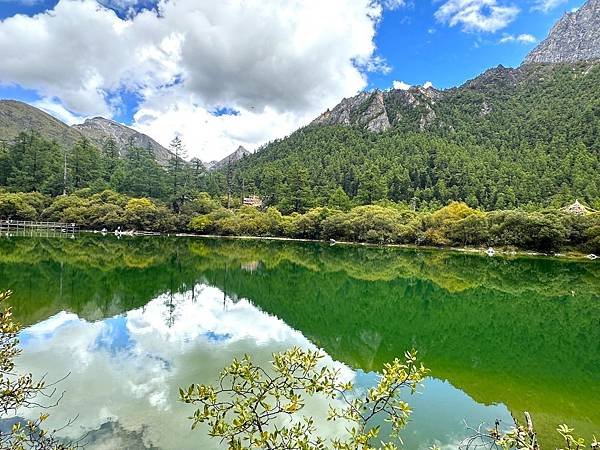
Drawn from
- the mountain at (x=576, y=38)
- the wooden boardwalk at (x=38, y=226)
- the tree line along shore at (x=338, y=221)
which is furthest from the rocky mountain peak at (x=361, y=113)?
the wooden boardwalk at (x=38, y=226)

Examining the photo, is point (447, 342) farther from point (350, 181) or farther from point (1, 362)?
point (350, 181)

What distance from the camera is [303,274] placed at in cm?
3003

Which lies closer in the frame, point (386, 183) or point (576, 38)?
point (386, 183)

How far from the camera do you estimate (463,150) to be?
3937 inches

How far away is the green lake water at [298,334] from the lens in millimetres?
8836

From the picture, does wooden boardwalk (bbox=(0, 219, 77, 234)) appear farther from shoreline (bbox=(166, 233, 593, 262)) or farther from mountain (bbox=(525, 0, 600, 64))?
mountain (bbox=(525, 0, 600, 64))

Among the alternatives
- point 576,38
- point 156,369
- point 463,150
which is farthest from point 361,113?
point 156,369

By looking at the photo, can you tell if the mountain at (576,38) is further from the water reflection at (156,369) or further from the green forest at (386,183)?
the water reflection at (156,369)

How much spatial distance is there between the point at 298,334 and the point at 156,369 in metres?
5.81

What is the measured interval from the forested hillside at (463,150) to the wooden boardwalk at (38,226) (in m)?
35.4

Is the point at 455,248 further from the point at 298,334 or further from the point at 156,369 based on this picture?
the point at 156,369

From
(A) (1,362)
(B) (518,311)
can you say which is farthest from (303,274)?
(A) (1,362)

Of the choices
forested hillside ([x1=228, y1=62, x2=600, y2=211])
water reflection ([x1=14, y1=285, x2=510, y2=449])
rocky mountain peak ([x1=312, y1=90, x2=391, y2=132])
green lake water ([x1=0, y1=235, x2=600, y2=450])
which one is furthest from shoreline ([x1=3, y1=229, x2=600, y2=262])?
rocky mountain peak ([x1=312, y1=90, x2=391, y2=132])

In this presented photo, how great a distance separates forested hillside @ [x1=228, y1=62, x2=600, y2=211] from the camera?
77.3 meters
